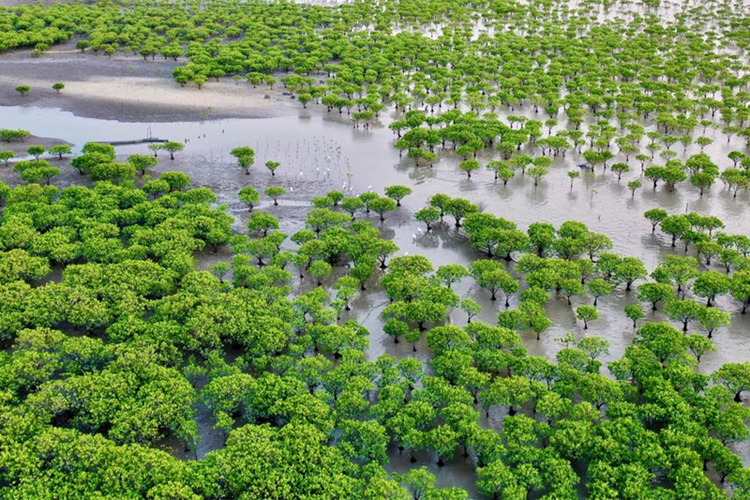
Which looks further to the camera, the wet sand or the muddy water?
the wet sand

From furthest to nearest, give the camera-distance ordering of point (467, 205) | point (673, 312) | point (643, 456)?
point (467, 205)
point (673, 312)
point (643, 456)

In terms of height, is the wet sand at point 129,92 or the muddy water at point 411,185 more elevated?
the wet sand at point 129,92

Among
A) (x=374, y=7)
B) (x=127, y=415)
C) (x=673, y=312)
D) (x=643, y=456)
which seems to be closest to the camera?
(x=643, y=456)

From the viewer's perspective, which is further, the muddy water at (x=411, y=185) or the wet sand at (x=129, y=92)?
the wet sand at (x=129, y=92)

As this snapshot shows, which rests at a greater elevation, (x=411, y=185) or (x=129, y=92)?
(x=129, y=92)

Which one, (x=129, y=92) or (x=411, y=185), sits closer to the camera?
(x=411, y=185)

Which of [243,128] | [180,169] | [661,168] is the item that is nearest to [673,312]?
[661,168]

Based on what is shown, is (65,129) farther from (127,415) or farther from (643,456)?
(643,456)

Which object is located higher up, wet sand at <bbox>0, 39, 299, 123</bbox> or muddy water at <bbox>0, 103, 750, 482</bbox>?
wet sand at <bbox>0, 39, 299, 123</bbox>
